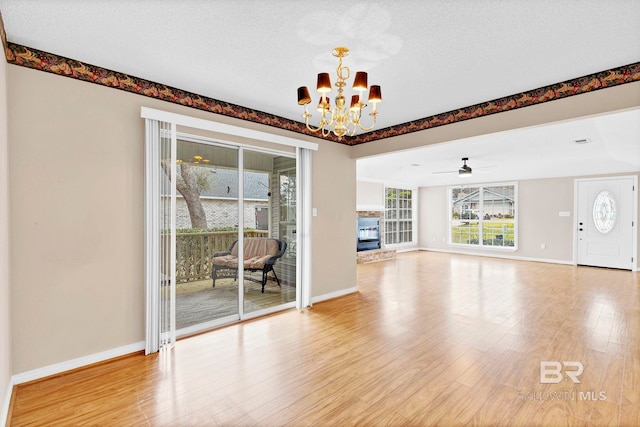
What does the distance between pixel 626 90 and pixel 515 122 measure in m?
0.86

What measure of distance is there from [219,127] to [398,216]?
7794 millimetres

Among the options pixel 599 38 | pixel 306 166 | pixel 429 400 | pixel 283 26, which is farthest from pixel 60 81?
pixel 599 38

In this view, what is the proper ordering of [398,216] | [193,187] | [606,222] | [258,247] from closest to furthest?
1. [193,187]
2. [258,247]
3. [606,222]
4. [398,216]

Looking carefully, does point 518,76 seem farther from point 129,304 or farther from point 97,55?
point 129,304

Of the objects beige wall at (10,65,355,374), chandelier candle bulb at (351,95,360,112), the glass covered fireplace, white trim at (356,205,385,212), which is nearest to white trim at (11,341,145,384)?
beige wall at (10,65,355,374)

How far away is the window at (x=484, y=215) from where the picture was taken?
8922 mm

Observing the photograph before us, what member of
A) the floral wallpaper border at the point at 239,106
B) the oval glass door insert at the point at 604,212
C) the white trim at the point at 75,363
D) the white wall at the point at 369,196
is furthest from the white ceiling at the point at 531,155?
the white trim at the point at 75,363

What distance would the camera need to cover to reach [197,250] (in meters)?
3.49

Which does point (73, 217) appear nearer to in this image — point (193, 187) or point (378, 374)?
point (193, 187)

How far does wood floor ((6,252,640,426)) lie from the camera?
2.08 metres

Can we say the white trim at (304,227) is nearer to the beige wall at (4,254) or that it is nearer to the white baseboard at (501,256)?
the beige wall at (4,254)

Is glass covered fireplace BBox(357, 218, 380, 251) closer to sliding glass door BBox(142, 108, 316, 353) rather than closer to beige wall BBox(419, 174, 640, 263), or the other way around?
beige wall BBox(419, 174, 640, 263)

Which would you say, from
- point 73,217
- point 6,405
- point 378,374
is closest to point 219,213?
point 73,217

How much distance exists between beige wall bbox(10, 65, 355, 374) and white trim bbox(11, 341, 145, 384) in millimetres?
41
